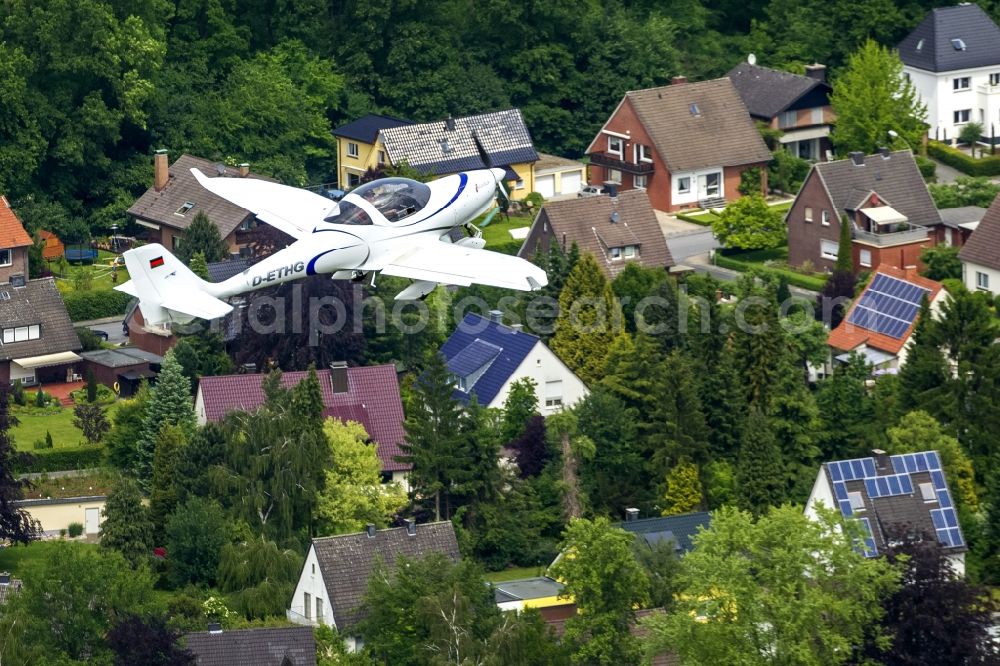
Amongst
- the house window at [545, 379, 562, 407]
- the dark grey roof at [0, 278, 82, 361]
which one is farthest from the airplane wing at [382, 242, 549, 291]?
the dark grey roof at [0, 278, 82, 361]

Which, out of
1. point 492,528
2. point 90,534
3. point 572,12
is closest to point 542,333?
point 492,528

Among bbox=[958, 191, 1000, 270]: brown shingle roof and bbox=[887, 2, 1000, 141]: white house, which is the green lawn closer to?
bbox=[958, 191, 1000, 270]: brown shingle roof

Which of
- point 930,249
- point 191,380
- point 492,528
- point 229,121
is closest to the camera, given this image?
point 492,528

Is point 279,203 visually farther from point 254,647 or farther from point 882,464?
point 882,464

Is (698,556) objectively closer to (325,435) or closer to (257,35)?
(325,435)

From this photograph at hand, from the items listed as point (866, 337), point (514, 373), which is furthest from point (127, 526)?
point (866, 337)

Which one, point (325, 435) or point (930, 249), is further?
point (930, 249)

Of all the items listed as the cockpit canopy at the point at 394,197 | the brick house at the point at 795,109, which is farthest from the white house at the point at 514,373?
the brick house at the point at 795,109
